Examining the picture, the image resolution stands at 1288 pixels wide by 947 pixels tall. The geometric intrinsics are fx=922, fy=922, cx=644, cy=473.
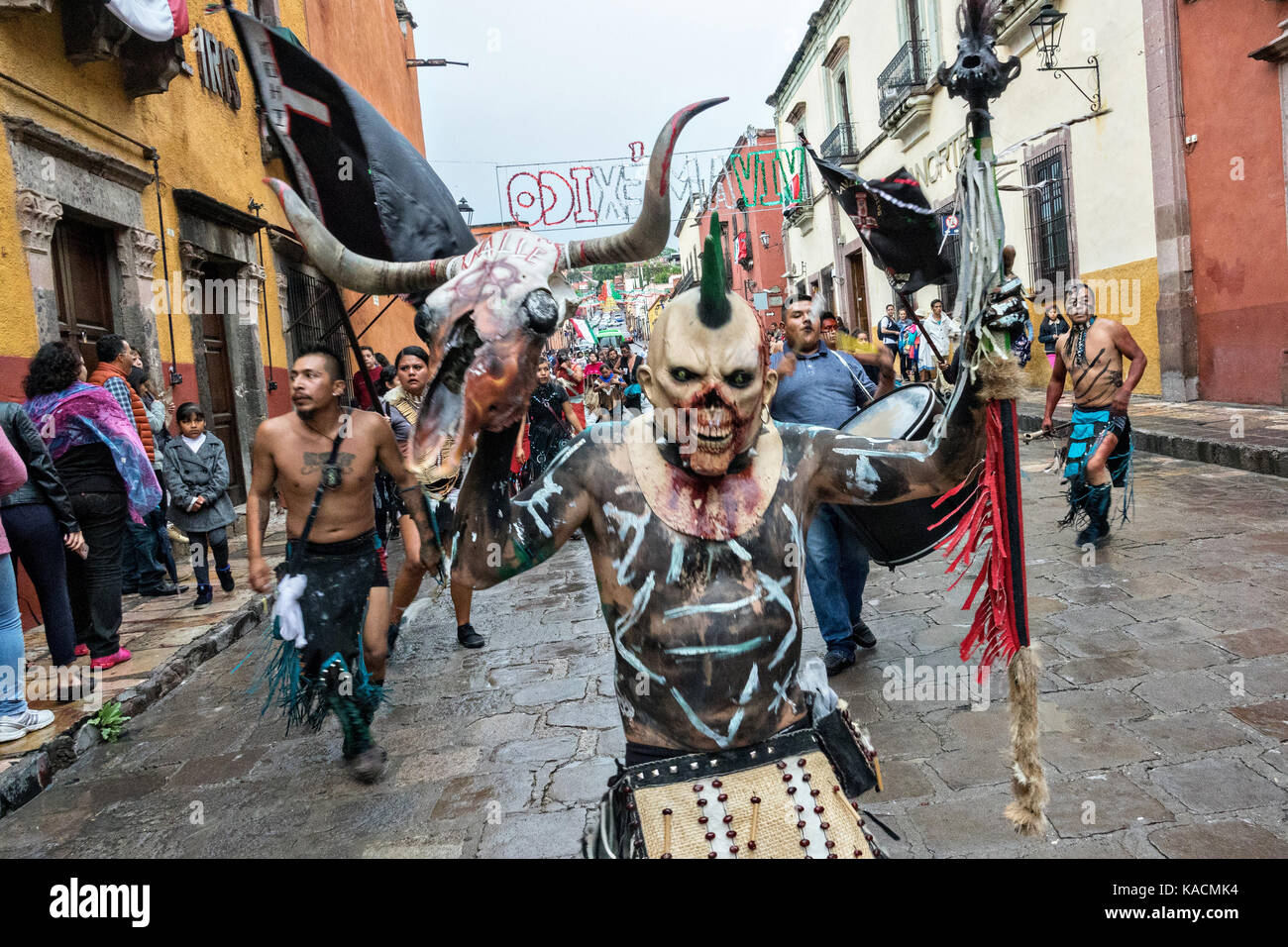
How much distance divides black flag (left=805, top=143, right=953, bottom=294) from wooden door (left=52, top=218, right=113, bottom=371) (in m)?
6.57

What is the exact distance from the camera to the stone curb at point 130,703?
3.97m

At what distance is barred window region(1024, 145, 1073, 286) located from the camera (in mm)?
14672

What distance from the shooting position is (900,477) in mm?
2039

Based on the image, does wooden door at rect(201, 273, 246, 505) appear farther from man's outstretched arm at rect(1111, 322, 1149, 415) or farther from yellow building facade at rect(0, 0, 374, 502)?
man's outstretched arm at rect(1111, 322, 1149, 415)

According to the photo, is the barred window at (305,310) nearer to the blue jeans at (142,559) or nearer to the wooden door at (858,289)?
the blue jeans at (142,559)

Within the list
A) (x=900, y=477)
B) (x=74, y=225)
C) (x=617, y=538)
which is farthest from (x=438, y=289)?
(x=74, y=225)

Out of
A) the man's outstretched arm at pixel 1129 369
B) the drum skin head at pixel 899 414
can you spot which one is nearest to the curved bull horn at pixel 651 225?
the drum skin head at pixel 899 414

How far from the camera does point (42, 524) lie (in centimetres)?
467

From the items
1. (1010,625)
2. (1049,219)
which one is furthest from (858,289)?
(1010,625)

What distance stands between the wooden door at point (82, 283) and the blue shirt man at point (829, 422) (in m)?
5.95

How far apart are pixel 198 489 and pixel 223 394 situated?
4.40 metres

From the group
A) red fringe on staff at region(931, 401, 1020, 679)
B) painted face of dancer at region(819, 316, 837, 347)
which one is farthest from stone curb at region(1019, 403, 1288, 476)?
red fringe on staff at region(931, 401, 1020, 679)

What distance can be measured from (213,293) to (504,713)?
868 cm
